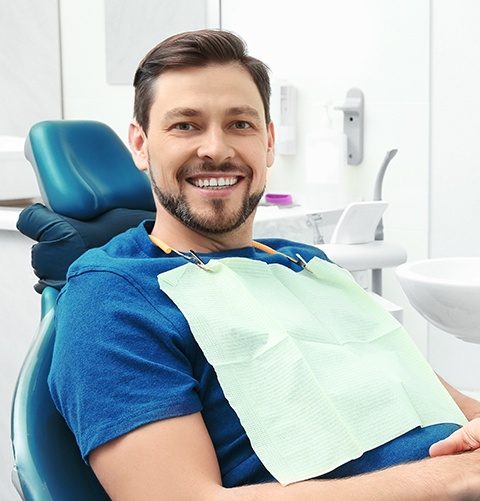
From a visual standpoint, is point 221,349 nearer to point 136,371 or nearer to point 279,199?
point 136,371

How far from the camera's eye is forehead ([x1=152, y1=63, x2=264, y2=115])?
129 cm

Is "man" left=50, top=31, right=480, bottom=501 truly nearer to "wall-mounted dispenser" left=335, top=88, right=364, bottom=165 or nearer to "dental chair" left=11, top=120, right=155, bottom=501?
"dental chair" left=11, top=120, right=155, bottom=501

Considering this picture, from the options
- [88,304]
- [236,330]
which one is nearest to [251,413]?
[236,330]

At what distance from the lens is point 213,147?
1287mm

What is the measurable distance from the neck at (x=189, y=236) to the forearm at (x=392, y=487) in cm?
44

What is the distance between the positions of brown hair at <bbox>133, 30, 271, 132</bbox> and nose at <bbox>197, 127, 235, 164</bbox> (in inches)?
4.0

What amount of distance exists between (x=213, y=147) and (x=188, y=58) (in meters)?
0.13

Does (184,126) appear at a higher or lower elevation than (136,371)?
higher

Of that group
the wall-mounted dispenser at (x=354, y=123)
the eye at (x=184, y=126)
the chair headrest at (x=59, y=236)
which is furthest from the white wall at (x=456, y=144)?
the eye at (x=184, y=126)

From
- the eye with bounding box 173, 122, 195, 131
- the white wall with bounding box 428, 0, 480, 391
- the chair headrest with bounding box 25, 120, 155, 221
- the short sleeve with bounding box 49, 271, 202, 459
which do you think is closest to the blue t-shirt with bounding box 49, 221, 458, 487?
the short sleeve with bounding box 49, 271, 202, 459

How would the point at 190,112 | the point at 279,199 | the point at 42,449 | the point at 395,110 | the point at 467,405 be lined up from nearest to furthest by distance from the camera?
1. the point at 42,449
2. the point at 190,112
3. the point at 467,405
4. the point at 395,110
5. the point at 279,199

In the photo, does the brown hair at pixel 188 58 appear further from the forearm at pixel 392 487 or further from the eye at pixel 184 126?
the forearm at pixel 392 487

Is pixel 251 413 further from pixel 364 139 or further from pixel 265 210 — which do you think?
pixel 364 139

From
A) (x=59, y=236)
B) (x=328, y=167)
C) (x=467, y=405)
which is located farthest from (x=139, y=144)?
(x=328, y=167)
